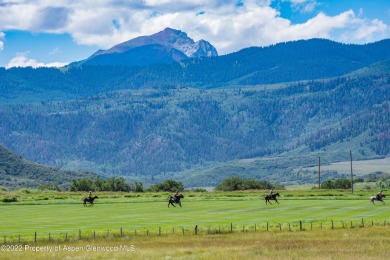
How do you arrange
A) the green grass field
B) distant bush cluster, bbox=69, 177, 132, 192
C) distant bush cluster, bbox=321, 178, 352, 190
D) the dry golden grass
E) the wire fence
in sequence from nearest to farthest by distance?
the dry golden grass
the wire fence
the green grass field
distant bush cluster, bbox=321, 178, 352, 190
distant bush cluster, bbox=69, 177, 132, 192

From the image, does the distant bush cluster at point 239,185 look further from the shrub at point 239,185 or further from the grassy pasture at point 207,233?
the grassy pasture at point 207,233

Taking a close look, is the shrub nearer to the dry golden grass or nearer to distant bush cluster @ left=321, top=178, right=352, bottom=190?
distant bush cluster @ left=321, top=178, right=352, bottom=190

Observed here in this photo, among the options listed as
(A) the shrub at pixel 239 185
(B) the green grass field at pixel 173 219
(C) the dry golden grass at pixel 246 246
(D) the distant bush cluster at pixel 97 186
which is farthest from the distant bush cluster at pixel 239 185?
(C) the dry golden grass at pixel 246 246

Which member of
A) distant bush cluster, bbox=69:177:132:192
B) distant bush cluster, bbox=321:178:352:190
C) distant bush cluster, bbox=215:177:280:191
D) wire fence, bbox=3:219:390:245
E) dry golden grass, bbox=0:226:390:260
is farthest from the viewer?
distant bush cluster, bbox=215:177:280:191

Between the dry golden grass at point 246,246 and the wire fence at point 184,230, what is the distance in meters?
1.51

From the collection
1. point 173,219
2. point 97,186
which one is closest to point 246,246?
point 173,219

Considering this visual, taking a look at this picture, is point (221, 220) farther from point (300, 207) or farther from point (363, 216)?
point (300, 207)

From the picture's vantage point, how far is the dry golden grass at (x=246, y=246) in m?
48.5

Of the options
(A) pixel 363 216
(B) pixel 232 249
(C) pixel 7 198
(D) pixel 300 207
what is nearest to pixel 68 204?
(C) pixel 7 198

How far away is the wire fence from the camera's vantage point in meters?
57.9

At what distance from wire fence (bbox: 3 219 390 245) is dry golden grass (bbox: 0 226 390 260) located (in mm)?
1508

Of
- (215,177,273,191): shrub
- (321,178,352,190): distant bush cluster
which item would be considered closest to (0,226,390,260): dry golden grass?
(321,178,352,190): distant bush cluster

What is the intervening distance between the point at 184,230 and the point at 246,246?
10569 mm

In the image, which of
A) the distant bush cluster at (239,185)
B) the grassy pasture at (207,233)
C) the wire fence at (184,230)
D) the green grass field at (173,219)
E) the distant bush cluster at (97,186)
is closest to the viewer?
the grassy pasture at (207,233)
